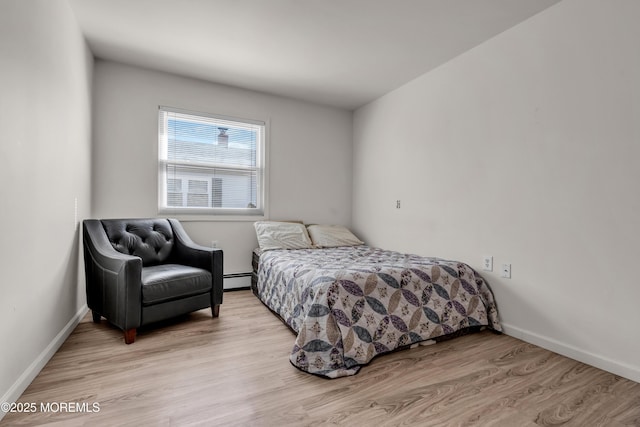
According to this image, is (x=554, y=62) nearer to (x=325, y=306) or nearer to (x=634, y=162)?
(x=634, y=162)

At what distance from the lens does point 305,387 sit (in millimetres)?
1589

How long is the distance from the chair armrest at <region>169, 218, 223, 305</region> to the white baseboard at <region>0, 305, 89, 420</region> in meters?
0.87

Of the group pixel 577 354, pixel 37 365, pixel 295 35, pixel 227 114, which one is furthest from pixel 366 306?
pixel 227 114

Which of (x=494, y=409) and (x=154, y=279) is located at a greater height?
(x=154, y=279)

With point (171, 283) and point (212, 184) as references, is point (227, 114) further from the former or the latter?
point (171, 283)

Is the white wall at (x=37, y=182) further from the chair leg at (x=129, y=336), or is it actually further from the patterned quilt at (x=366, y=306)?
the patterned quilt at (x=366, y=306)

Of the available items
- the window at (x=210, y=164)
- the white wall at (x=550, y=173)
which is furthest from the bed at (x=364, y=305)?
the window at (x=210, y=164)

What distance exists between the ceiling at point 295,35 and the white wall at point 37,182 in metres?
0.44

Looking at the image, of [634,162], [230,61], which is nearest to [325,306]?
[634,162]

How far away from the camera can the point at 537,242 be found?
6.99ft

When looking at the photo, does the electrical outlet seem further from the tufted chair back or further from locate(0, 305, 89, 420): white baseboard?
locate(0, 305, 89, 420): white baseboard

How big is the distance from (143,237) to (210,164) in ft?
3.65

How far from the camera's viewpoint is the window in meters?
3.24

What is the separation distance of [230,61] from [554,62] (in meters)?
2.62
